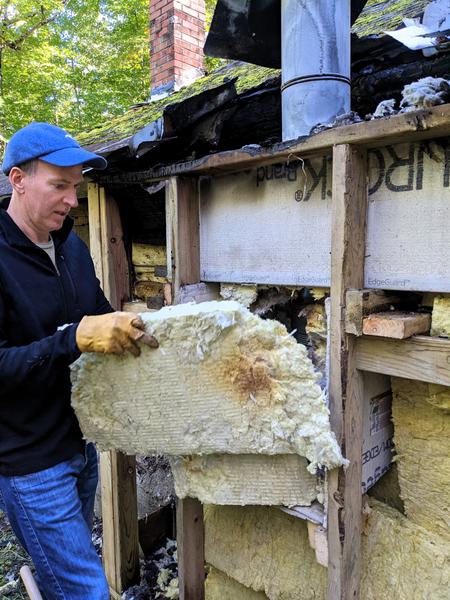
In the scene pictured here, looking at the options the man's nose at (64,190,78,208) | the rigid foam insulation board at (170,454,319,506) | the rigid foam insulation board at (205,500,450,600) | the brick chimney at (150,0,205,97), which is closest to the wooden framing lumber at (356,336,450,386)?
the rigid foam insulation board at (170,454,319,506)

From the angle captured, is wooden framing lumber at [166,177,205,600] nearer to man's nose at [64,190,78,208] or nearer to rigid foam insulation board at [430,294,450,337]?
man's nose at [64,190,78,208]

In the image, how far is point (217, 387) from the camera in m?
1.70

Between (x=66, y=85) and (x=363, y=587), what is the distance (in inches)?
527

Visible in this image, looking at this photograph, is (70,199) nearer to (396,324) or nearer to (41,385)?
(41,385)

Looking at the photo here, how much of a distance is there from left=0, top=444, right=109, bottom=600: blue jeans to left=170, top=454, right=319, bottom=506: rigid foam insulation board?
0.47m

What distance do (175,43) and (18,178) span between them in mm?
4600

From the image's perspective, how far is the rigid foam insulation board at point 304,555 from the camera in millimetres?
1940

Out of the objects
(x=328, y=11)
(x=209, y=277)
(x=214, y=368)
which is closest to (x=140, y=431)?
(x=214, y=368)

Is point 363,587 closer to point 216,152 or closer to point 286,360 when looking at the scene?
point 286,360

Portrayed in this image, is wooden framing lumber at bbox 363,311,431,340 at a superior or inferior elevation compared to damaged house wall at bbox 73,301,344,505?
superior

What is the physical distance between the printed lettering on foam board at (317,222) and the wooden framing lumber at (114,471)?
2.73 feet

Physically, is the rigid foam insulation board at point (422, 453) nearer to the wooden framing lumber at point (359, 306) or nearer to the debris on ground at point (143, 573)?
the wooden framing lumber at point (359, 306)

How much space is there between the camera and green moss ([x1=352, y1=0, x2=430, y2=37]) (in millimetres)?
2631

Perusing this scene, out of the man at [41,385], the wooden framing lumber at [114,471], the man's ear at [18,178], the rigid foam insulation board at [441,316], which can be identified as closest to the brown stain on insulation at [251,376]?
the man at [41,385]
